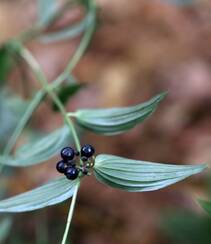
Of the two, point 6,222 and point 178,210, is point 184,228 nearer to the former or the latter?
point 178,210

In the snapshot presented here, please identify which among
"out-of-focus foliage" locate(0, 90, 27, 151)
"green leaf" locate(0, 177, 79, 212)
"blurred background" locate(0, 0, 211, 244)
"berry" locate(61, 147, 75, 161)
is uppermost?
"berry" locate(61, 147, 75, 161)

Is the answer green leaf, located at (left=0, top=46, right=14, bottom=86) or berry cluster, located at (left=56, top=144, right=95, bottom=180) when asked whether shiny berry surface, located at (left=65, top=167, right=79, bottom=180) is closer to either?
berry cluster, located at (left=56, top=144, right=95, bottom=180)

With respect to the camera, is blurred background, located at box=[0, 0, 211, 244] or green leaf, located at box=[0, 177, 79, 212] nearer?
green leaf, located at box=[0, 177, 79, 212]

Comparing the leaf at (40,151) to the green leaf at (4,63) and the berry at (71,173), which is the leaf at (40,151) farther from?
the green leaf at (4,63)

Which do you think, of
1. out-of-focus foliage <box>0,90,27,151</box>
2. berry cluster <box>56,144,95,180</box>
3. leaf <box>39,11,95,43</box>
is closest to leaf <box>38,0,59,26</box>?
leaf <box>39,11,95,43</box>

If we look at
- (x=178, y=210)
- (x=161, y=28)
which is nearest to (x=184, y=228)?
(x=178, y=210)

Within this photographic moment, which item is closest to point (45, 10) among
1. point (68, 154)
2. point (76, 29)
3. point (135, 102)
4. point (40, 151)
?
point (76, 29)
